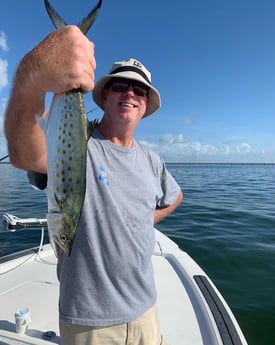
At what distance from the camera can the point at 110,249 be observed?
72.2 inches

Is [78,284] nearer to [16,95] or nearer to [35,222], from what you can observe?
[16,95]

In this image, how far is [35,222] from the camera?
4.20 meters

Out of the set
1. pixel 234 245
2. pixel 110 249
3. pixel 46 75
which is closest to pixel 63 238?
pixel 110 249

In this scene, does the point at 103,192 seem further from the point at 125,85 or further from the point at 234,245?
the point at 234,245

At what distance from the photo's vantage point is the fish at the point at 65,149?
4.79ft

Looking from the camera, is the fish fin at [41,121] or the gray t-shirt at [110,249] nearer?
the fish fin at [41,121]

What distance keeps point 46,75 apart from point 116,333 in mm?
Result: 1555

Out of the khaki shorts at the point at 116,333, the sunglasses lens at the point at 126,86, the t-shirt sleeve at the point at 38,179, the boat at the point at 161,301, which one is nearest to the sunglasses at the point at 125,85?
the sunglasses lens at the point at 126,86

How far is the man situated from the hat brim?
0.01 meters

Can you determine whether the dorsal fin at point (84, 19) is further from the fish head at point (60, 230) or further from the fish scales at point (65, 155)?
the fish head at point (60, 230)

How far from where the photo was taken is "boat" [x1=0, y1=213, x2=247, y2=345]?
2.78 meters

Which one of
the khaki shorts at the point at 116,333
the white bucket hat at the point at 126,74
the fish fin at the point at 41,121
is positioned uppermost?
the white bucket hat at the point at 126,74

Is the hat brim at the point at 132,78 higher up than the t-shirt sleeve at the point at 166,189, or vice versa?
the hat brim at the point at 132,78

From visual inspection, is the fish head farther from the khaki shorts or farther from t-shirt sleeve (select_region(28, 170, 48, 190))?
the khaki shorts
